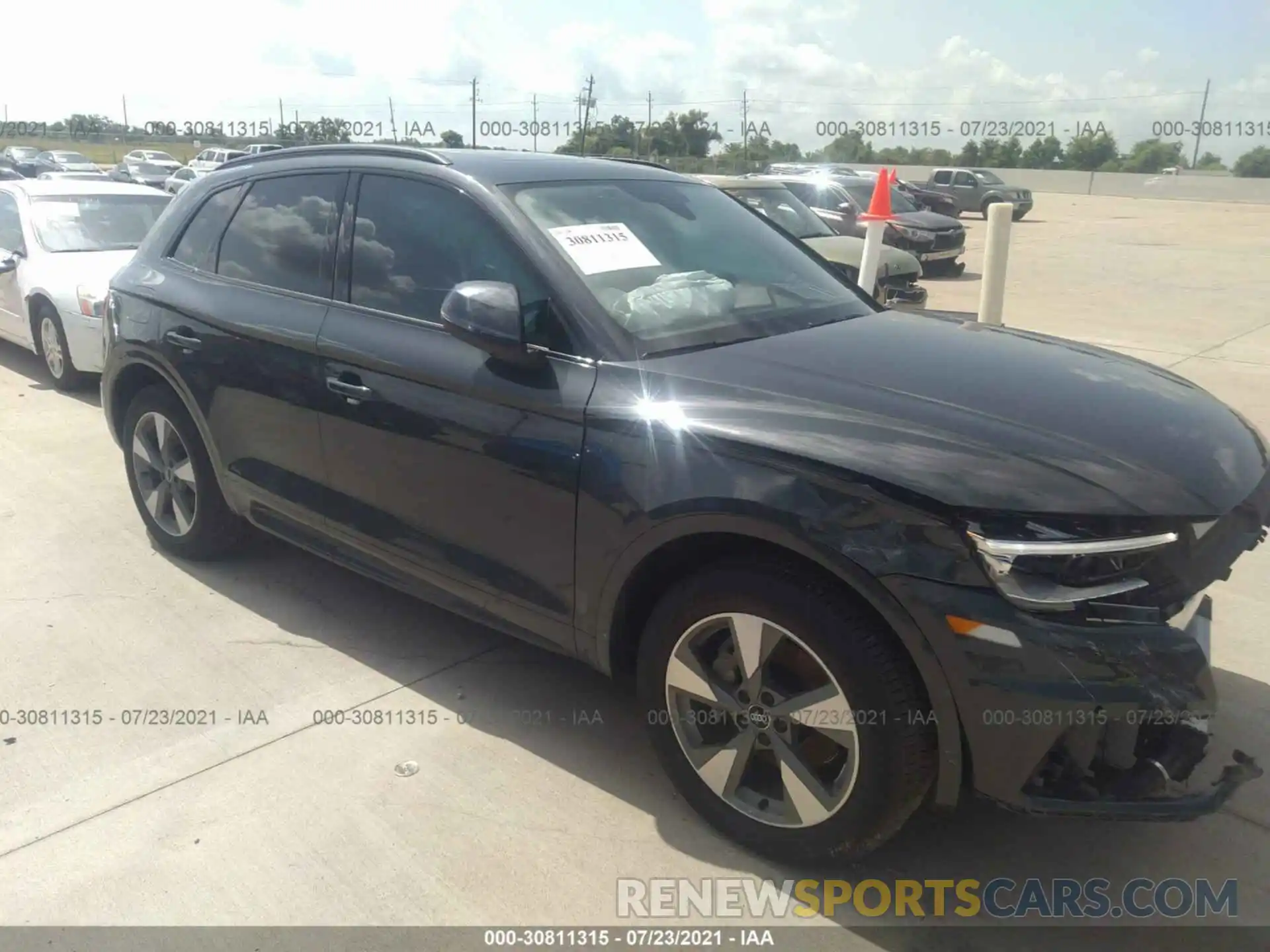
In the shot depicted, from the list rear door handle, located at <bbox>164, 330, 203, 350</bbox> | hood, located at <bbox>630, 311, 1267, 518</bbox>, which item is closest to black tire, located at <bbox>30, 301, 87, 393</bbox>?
rear door handle, located at <bbox>164, 330, 203, 350</bbox>

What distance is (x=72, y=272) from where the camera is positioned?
768cm

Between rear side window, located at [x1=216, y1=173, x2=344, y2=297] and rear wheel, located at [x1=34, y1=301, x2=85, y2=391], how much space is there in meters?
4.27

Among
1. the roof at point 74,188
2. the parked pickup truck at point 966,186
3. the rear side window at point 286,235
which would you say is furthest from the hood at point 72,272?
the parked pickup truck at point 966,186

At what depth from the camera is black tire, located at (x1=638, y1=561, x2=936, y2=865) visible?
2.31m

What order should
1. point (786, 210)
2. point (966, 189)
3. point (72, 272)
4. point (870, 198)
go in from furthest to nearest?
point (966, 189) < point (870, 198) < point (786, 210) < point (72, 272)

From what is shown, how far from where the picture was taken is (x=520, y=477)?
2951mm

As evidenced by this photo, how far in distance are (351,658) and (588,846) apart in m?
1.42

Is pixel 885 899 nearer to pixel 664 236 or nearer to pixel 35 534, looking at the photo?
pixel 664 236

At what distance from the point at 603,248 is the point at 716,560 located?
3.65 ft

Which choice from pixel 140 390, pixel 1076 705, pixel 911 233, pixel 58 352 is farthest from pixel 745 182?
pixel 1076 705

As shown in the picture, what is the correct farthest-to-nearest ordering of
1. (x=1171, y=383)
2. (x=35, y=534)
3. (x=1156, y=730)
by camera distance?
(x=35, y=534) < (x=1171, y=383) < (x=1156, y=730)

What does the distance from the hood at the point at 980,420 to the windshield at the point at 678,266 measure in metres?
0.15

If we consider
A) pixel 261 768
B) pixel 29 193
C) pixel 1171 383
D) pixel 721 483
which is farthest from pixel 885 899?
pixel 29 193

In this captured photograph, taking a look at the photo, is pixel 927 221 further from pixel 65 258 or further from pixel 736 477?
pixel 736 477
